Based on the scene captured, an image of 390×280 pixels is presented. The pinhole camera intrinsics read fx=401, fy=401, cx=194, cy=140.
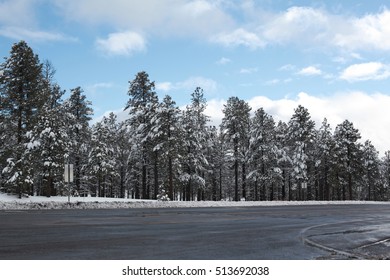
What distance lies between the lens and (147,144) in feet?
164

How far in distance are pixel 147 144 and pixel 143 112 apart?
410 centimetres

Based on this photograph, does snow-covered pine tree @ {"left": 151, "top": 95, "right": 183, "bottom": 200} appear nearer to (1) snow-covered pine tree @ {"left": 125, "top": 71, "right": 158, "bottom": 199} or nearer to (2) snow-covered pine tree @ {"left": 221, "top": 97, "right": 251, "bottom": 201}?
(1) snow-covered pine tree @ {"left": 125, "top": 71, "right": 158, "bottom": 199}

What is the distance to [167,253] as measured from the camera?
817cm

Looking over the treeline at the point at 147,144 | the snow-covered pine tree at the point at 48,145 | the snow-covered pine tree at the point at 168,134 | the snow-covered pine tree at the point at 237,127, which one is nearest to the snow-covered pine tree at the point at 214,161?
the treeline at the point at 147,144

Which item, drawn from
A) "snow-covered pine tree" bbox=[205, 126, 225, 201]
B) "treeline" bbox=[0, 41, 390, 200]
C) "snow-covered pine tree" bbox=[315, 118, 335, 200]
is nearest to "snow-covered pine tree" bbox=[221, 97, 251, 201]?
"treeline" bbox=[0, 41, 390, 200]

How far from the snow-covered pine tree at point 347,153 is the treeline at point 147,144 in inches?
6.8

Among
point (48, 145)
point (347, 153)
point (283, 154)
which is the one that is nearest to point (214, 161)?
point (283, 154)

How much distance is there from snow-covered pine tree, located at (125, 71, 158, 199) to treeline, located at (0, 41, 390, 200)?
0.43ft

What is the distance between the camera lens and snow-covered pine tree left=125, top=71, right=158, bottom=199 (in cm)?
4972

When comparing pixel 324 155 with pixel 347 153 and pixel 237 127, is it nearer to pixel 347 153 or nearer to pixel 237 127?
pixel 347 153

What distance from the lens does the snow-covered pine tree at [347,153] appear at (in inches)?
2697

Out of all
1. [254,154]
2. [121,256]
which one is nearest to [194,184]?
[254,154]

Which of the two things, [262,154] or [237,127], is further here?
[262,154]

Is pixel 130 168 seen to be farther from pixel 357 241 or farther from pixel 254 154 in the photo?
pixel 357 241
